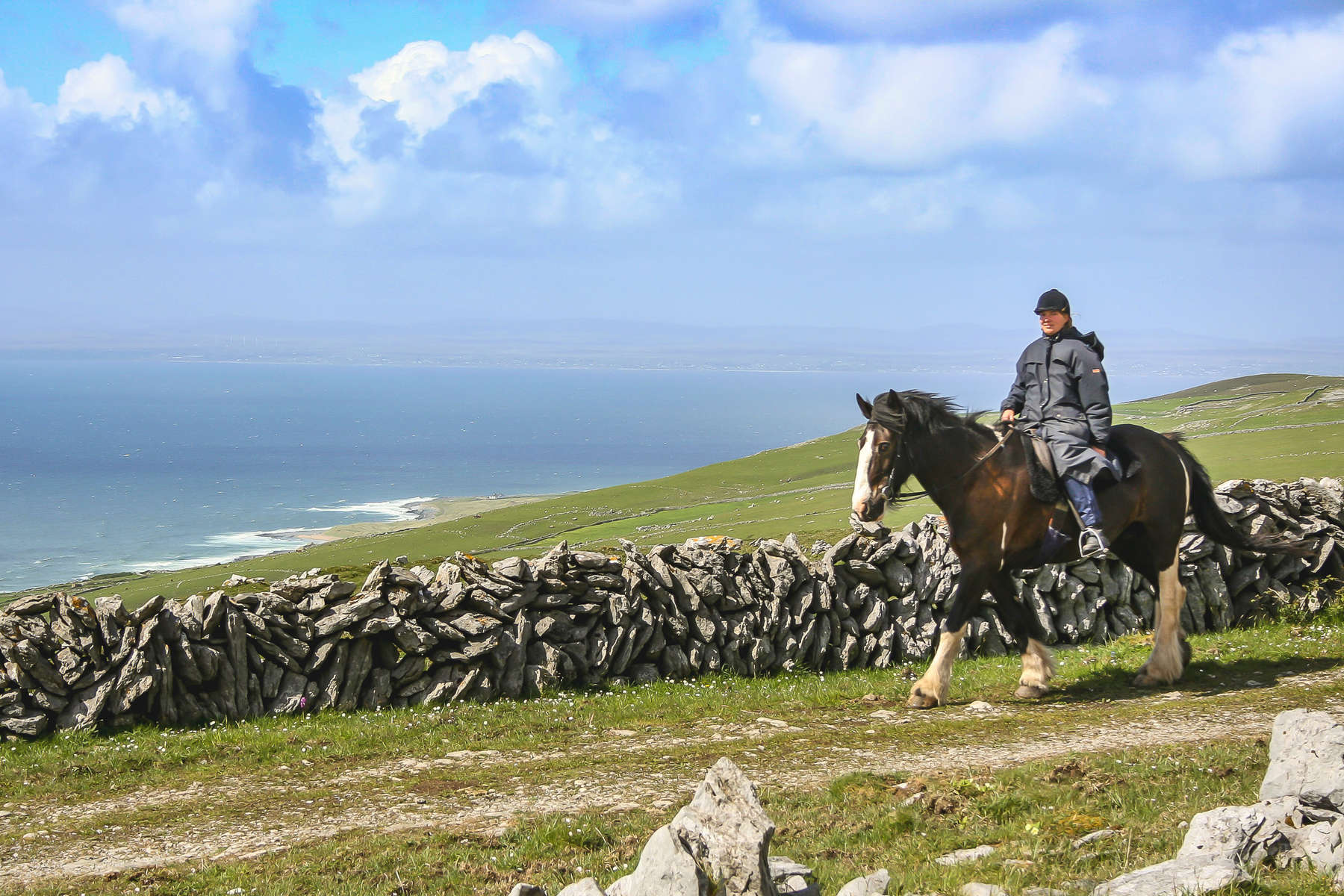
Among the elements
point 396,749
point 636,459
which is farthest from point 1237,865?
point 636,459

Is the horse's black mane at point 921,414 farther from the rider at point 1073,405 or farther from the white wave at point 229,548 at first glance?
the white wave at point 229,548

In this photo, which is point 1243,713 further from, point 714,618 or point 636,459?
point 636,459

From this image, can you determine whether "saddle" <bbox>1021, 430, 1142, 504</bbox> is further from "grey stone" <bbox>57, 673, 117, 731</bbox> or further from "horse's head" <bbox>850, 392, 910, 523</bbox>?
"grey stone" <bbox>57, 673, 117, 731</bbox>

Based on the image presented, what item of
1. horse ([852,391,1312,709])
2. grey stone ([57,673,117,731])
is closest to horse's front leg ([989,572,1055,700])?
horse ([852,391,1312,709])

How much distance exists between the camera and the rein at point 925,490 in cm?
1180

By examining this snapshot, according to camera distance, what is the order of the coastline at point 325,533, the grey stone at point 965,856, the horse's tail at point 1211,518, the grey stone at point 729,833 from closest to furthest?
the grey stone at point 729,833, the grey stone at point 965,856, the horse's tail at point 1211,518, the coastline at point 325,533

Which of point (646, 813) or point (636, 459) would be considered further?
point (636, 459)

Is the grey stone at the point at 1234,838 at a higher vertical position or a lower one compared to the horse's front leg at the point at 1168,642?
higher

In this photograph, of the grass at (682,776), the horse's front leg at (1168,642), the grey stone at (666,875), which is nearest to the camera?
the grey stone at (666,875)

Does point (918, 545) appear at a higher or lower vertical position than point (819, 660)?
higher

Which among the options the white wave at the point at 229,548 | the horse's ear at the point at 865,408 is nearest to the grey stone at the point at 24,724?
the horse's ear at the point at 865,408

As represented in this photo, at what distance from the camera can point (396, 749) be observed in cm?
1063

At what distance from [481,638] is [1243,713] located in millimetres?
7971

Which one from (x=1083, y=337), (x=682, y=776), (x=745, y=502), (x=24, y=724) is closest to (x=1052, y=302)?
(x=1083, y=337)
